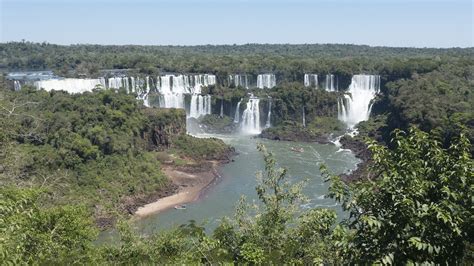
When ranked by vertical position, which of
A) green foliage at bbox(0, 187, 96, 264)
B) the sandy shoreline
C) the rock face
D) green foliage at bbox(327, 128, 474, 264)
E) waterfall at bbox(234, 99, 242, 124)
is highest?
green foliage at bbox(327, 128, 474, 264)

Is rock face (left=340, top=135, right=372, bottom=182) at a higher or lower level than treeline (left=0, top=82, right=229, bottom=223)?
lower

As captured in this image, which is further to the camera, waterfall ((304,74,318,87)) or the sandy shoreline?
waterfall ((304,74,318,87))

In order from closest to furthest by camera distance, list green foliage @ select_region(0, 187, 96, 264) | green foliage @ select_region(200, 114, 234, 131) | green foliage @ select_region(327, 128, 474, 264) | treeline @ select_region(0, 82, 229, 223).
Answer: green foliage @ select_region(327, 128, 474, 264)
green foliage @ select_region(0, 187, 96, 264)
treeline @ select_region(0, 82, 229, 223)
green foliage @ select_region(200, 114, 234, 131)

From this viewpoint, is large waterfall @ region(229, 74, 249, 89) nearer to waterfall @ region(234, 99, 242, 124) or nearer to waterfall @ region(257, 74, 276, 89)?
waterfall @ region(257, 74, 276, 89)

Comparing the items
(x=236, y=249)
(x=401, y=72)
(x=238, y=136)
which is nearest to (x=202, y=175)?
(x=238, y=136)

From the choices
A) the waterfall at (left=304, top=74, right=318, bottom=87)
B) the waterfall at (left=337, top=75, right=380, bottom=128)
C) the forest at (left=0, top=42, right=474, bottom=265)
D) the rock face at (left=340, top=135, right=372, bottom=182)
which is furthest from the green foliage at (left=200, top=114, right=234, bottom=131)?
the rock face at (left=340, top=135, right=372, bottom=182)

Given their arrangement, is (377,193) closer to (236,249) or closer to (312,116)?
(236,249)

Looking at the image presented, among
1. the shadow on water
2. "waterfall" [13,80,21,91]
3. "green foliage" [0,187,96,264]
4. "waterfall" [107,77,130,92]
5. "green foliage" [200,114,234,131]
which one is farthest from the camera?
"green foliage" [200,114,234,131]
